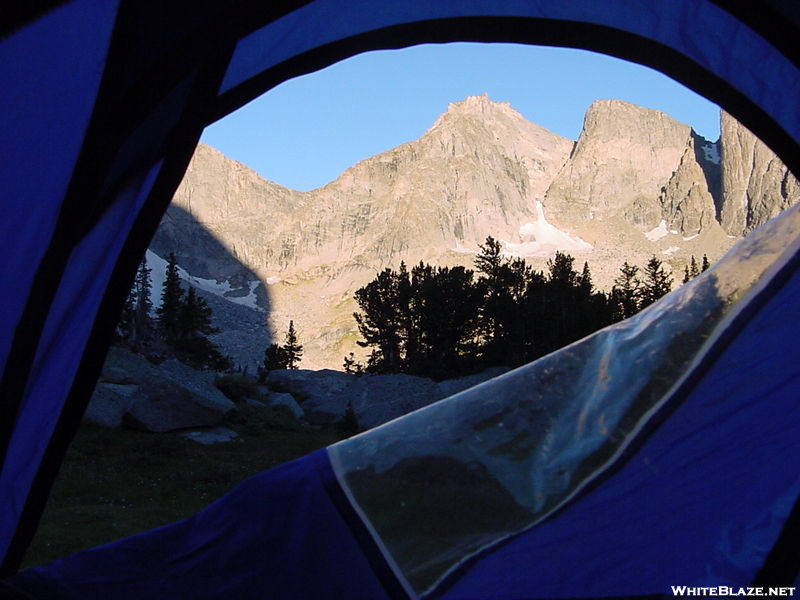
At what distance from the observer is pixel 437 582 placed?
253 centimetres

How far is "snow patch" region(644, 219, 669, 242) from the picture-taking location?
18805 cm

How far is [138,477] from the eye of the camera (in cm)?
937

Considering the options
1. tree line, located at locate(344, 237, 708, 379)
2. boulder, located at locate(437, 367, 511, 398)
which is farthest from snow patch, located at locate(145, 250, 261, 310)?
boulder, located at locate(437, 367, 511, 398)

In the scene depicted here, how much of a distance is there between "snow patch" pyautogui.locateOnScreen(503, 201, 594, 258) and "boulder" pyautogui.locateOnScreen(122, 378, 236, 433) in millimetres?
163884

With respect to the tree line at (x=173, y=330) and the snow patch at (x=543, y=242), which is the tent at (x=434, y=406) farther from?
the snow patch at (x=543, y=242)

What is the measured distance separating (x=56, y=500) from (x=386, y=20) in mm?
6942

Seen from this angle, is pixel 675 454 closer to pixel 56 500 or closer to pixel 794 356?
pixel 794 356

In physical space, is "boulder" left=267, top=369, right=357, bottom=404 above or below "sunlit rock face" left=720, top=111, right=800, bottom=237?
below

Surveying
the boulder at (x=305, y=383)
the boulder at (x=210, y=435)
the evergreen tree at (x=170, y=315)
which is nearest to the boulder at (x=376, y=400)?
the boulder at (x=305, y=383)

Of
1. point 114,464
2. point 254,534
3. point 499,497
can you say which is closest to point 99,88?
point 254,534

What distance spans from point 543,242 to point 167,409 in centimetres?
18111

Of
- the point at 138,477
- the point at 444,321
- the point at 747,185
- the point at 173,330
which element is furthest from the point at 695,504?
the point at 747,185

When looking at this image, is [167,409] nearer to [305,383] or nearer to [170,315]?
[305,383]

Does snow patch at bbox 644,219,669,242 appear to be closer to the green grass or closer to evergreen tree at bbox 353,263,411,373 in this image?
evergreen tree at bbox 353,263,411,373
